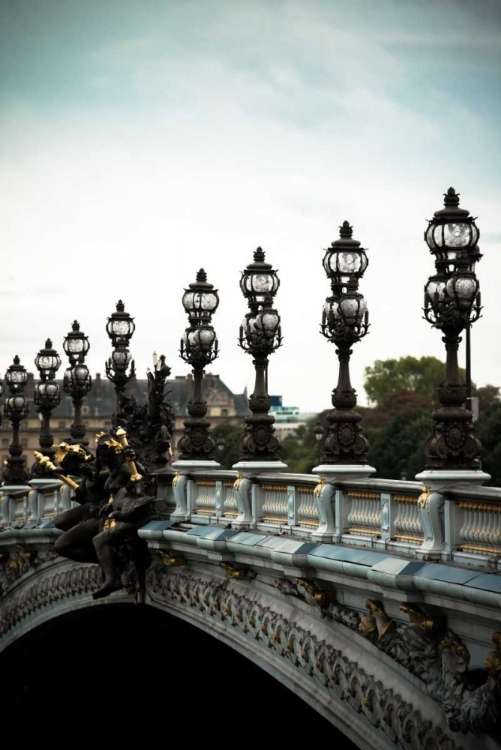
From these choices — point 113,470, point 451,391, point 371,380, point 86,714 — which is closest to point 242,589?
point 113,470

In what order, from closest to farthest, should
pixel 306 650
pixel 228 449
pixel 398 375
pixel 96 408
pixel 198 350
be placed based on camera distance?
pixel 306 650 < pixel 198 350 < pixel 228 449 < pixel 96 408 < pixel 398 375

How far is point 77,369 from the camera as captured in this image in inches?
1719

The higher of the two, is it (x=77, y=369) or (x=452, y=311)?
(x=77, y=369)

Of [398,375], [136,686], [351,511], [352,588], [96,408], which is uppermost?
[398,375]

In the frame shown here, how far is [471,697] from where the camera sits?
1933 cm

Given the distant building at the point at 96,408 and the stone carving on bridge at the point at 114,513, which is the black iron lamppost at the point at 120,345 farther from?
the distant building at the point at 96,408

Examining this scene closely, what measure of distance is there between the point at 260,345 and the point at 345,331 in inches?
167

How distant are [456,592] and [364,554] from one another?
328 cm

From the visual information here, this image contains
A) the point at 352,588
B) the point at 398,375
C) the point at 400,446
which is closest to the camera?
the point at 352,588

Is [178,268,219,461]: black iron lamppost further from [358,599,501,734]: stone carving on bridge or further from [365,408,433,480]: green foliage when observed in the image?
[365,408,433,480]: green foliage

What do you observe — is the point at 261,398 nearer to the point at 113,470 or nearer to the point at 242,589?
the point at 242,589

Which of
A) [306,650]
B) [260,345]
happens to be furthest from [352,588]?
[260,345]

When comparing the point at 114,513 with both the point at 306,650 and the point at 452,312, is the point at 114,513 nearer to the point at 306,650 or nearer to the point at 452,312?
the point at 306,650

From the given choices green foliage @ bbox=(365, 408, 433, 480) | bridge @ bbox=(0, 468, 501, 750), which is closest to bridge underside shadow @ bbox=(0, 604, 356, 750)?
bridge @ bbox=(0, 468, 501, 750)
